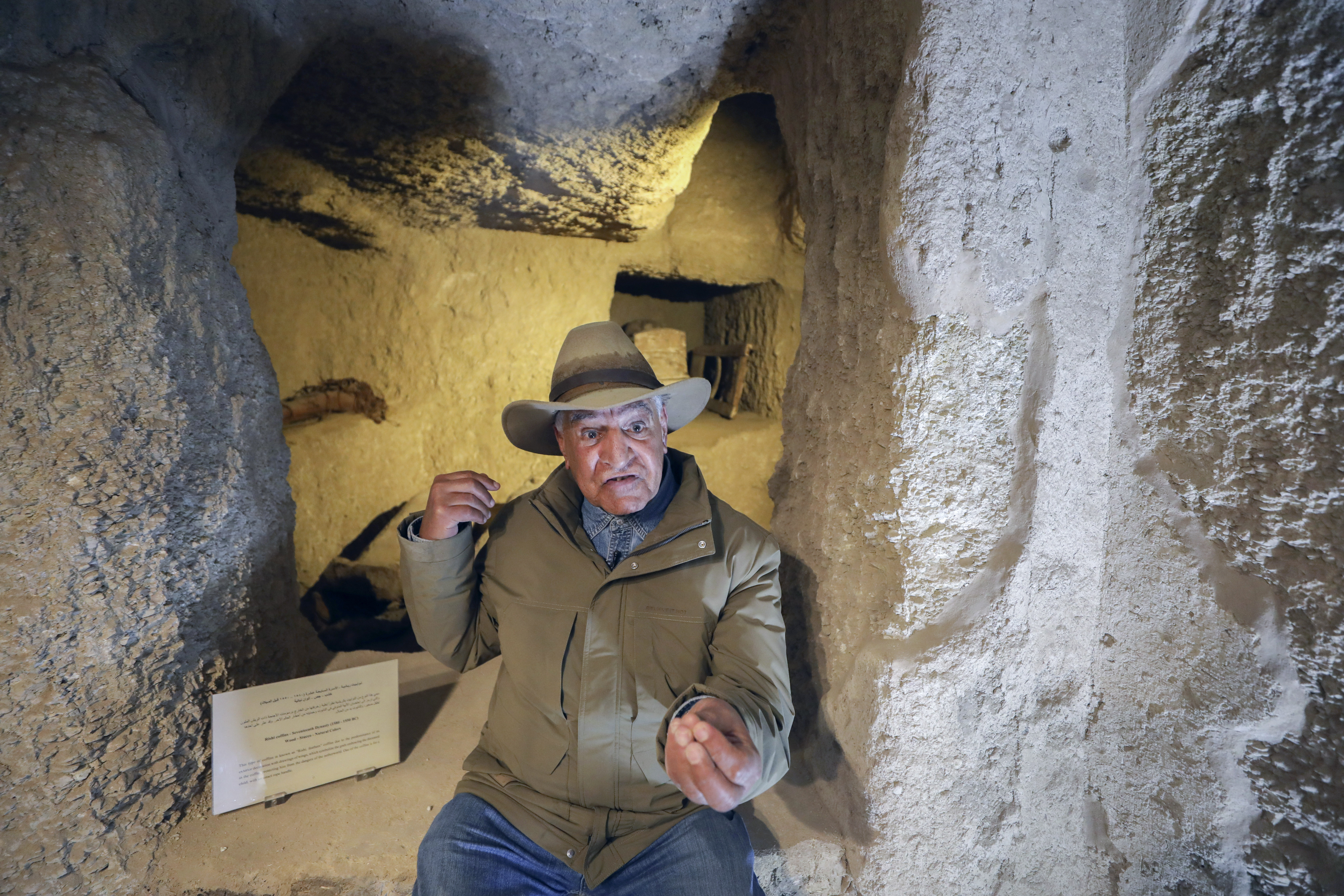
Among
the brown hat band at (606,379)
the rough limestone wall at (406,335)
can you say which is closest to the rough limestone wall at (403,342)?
the rough limestone wall at (406,335)

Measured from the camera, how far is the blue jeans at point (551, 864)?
1052mm

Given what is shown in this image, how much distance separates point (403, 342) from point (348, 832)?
2.30 metres

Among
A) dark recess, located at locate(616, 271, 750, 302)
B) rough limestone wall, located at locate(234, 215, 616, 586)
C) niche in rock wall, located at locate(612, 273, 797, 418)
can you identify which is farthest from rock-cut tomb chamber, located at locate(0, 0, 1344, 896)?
dark recess, located at locate(616, 271, 750, 302)

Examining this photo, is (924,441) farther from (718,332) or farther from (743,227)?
(718,332)

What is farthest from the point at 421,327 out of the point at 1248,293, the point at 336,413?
the point at 1248,293

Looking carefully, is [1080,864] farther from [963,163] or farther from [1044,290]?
[963,163]

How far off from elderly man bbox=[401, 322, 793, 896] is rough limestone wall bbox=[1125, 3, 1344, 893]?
0.69 meters

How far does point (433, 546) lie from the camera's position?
1230 millimetres

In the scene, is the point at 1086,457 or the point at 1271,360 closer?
the point at 1271,360

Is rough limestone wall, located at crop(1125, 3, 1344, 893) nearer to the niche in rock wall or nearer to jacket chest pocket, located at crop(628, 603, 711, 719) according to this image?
jacket chest pocket, located at crop(628, 603, 711, 719)

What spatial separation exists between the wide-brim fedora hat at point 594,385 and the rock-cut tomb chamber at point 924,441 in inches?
16.7

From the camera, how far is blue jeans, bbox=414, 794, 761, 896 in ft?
3.45

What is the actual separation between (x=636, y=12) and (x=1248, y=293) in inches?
55.9

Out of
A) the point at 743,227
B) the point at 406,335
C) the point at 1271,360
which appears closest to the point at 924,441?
the point at 1271,360
